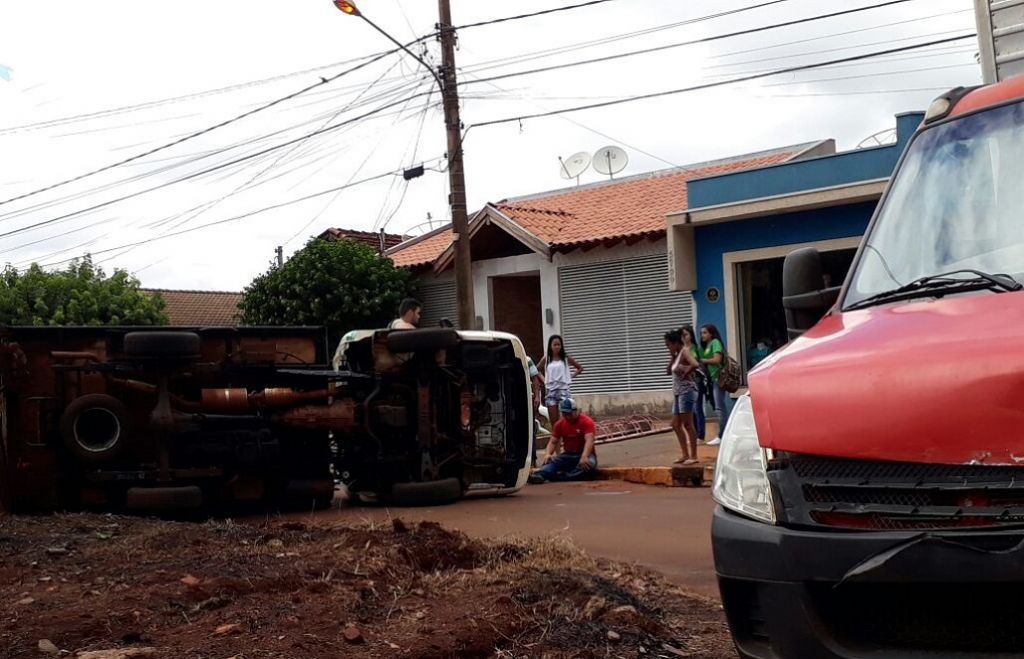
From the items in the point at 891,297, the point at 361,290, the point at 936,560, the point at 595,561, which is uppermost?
the point at 361,290

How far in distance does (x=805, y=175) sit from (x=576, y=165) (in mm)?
10490

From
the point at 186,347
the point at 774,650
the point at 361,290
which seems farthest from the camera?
the point at 361,290

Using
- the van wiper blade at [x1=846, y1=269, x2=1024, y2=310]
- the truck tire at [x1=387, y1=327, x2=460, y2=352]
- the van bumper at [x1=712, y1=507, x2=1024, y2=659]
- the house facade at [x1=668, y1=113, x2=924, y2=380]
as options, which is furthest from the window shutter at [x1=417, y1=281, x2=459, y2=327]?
the van bumper at [x1=712, y1=507, x2=1024, y2=659]

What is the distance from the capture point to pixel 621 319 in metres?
21.8

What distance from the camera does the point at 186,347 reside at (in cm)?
921

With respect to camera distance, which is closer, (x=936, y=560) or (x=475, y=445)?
(x=936, y=560)

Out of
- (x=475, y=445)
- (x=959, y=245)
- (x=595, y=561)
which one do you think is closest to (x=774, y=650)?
(x=959, y=245)

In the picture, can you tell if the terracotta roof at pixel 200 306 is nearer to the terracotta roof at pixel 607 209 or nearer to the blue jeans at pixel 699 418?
the terracotta roof at pixel 607 209

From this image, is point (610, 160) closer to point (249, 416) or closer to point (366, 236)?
point (366, 236)

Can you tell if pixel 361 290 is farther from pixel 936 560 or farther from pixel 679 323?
pixel 936 560

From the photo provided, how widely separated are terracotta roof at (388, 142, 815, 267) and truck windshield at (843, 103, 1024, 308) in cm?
1529

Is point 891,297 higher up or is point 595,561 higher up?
point 891,297

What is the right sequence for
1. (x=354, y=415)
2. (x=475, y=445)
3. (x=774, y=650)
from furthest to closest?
(x=475, y=445) → (x=354, y=415) → (x=774, y=650)

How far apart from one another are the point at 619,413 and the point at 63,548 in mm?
15336
